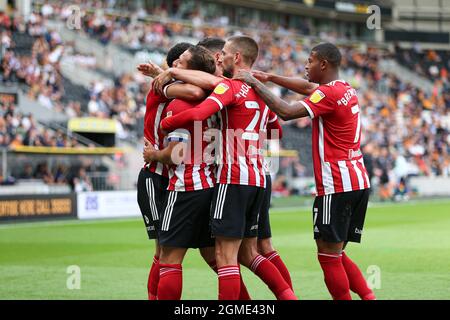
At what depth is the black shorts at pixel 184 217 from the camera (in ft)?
22.9

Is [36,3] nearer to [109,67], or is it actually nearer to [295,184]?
[109,67]

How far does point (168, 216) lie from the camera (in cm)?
704

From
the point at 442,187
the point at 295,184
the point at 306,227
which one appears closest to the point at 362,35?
the point at 442,187

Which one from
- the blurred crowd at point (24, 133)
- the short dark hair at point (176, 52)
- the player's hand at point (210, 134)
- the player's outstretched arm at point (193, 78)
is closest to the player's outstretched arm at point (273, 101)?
the player's outstretched arm at point (193, 78)

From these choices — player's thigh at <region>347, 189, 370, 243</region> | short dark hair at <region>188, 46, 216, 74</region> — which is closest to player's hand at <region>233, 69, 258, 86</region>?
short dark hair at <region>188, 46, 216, 74</region>

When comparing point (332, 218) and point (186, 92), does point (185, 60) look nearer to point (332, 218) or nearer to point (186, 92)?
point (186, 92)

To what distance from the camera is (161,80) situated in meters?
7.15

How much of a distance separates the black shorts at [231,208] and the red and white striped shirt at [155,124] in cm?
82

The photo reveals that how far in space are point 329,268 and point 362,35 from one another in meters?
49.8

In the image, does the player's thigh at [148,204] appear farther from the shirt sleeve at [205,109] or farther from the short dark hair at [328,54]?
the short dark hair at [328,54]

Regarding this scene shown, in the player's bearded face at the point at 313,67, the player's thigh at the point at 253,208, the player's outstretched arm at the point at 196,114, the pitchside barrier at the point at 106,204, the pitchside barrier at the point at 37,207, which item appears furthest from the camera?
the pitchside barrier at the point at 106,204

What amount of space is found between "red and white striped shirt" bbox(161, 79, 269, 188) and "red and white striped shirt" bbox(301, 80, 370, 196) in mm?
576

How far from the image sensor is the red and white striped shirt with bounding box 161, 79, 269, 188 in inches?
275

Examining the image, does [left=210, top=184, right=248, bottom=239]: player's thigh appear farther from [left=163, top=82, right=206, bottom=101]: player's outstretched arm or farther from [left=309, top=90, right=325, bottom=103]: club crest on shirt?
[left=309, top=90, right=325, bottom=103]: club crest on shirt
